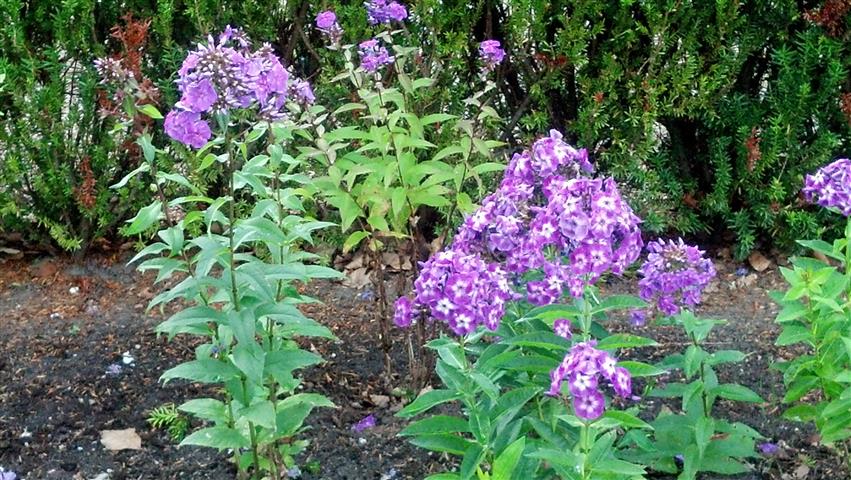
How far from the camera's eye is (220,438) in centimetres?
278

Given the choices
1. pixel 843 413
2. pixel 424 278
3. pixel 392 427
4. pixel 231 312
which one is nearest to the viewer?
pixel 424 278

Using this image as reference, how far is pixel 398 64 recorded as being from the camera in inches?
143

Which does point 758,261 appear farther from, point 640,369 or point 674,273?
point 640,369

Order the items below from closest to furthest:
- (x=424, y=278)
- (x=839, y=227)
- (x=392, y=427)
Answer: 1. (x=424, y=278)
2. (x=392, y=427)
3. (x=839, y=227)

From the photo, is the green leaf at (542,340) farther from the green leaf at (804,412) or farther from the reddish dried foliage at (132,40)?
the reddish dried foliage at (132,40)

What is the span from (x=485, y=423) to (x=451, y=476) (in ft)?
0.60

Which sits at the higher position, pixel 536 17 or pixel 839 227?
pixel 536 17

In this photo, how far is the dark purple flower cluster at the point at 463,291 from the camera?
2.35 m

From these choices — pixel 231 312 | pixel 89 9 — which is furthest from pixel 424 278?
pixel 89 9

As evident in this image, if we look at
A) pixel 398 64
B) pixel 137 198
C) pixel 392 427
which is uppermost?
pixel 398 64

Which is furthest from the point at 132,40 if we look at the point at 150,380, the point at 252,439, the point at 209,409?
the point at 252,439

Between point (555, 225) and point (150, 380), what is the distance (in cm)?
215

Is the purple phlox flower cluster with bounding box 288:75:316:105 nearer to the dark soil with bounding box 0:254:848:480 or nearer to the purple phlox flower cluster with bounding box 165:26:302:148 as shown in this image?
the purple phlox flower cluster with bounding box 165:26:302:148

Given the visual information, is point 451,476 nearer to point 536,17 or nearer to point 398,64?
point 398,64
